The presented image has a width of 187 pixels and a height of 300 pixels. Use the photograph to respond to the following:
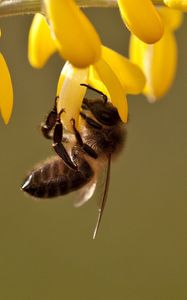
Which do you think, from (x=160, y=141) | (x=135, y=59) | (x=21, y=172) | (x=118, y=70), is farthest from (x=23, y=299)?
(x=118, y=70)

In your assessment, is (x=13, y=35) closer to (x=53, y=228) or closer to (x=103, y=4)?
(x=53, y=228)

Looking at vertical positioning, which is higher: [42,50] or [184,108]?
[42,50]

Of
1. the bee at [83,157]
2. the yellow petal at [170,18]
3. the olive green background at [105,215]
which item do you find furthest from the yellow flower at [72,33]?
the olive green background at [105,215]

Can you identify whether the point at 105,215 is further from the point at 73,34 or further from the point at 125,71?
the point at 73,34

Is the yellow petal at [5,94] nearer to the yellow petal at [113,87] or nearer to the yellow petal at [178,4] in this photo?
the yellow petal at [113,87]

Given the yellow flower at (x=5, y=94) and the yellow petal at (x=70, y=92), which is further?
the yellow petal at (x=70, y=92)

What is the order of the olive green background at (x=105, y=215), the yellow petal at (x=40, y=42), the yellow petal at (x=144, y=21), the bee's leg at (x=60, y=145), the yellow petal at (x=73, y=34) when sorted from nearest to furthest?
the yellow petal at (x=73, y=34) < the yellow petal at (x=144, y=21) < the bee's leg at (x=60, y=145) < the yellow petal at (x=40, y=42) < the olive green background at (x=105, y=215)

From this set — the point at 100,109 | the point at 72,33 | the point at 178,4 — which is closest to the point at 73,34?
the point at 72,33
